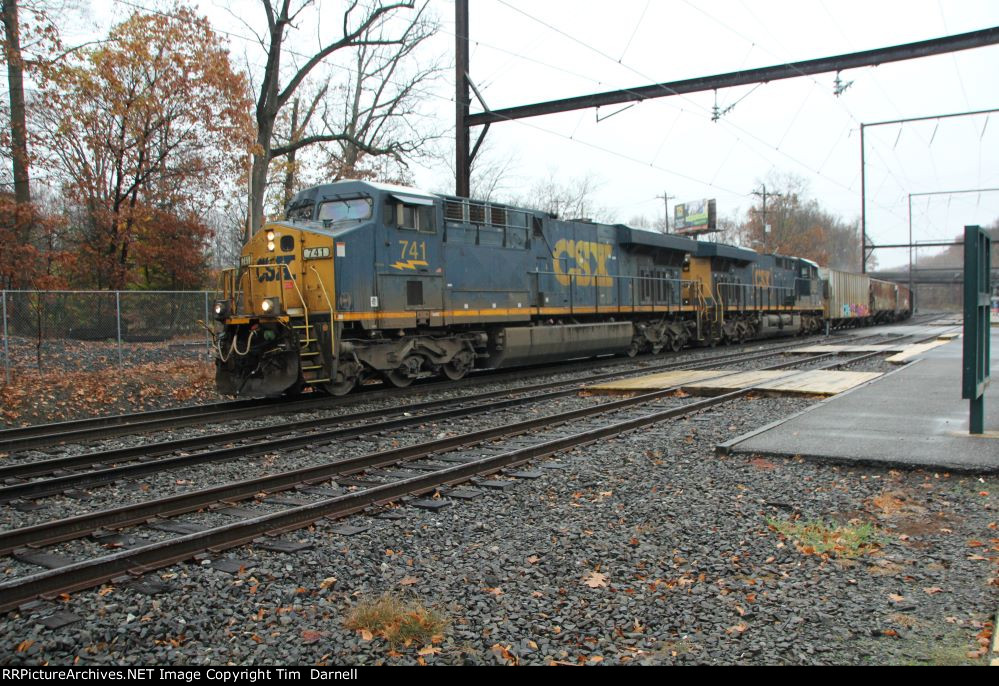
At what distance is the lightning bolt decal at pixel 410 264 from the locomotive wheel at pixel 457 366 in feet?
7.36

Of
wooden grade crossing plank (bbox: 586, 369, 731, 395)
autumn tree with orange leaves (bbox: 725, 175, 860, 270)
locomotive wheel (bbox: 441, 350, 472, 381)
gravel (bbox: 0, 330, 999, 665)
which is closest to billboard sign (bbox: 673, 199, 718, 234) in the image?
autumn tree with orange leaves (bbox: 725, 175, 860, 270)

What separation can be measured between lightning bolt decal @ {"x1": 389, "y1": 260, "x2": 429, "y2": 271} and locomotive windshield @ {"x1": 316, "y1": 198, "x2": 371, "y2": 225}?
39.5 inches

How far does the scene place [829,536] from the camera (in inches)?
188

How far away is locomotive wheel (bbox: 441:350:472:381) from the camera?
46.6 feet

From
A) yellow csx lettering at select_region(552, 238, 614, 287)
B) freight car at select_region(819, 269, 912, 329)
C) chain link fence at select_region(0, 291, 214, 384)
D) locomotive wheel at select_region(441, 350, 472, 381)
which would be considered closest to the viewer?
locomotive wheel at select_region(441, 350, 472, 381)

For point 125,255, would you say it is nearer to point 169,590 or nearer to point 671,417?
point 671,417

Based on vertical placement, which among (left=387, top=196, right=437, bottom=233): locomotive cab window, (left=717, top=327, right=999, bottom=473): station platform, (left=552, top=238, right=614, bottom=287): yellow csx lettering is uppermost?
(left=387, top=196, right=437, bottom=233): locomotive cab window

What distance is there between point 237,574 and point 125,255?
23.4 m

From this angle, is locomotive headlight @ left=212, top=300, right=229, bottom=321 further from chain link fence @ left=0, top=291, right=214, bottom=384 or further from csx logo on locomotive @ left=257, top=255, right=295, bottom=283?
chain link fence @ left=0, top=291, right=214, bottom=384

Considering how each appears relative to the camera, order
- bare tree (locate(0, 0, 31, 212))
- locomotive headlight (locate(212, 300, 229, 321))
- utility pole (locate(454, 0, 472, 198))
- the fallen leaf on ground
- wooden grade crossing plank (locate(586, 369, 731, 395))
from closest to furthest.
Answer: the fallen leaf on ground < locomotive headlight (locate(212, 300, 229, 321)) < wooden grade crossing plank (locate(586, 369, 731, 395)) < bare tree (locate(0, 0, 31, 212)) < utility pole (locate(454, 0, 472, 198))

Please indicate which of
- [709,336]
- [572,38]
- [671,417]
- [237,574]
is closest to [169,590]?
[237,574]

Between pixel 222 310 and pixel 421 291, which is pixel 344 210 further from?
pixel 222 310

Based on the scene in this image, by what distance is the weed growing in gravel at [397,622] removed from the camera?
134 inches

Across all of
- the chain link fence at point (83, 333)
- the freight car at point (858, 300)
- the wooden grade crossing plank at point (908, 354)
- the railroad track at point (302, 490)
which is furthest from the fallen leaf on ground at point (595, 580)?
the freight car at point (858, 300)
